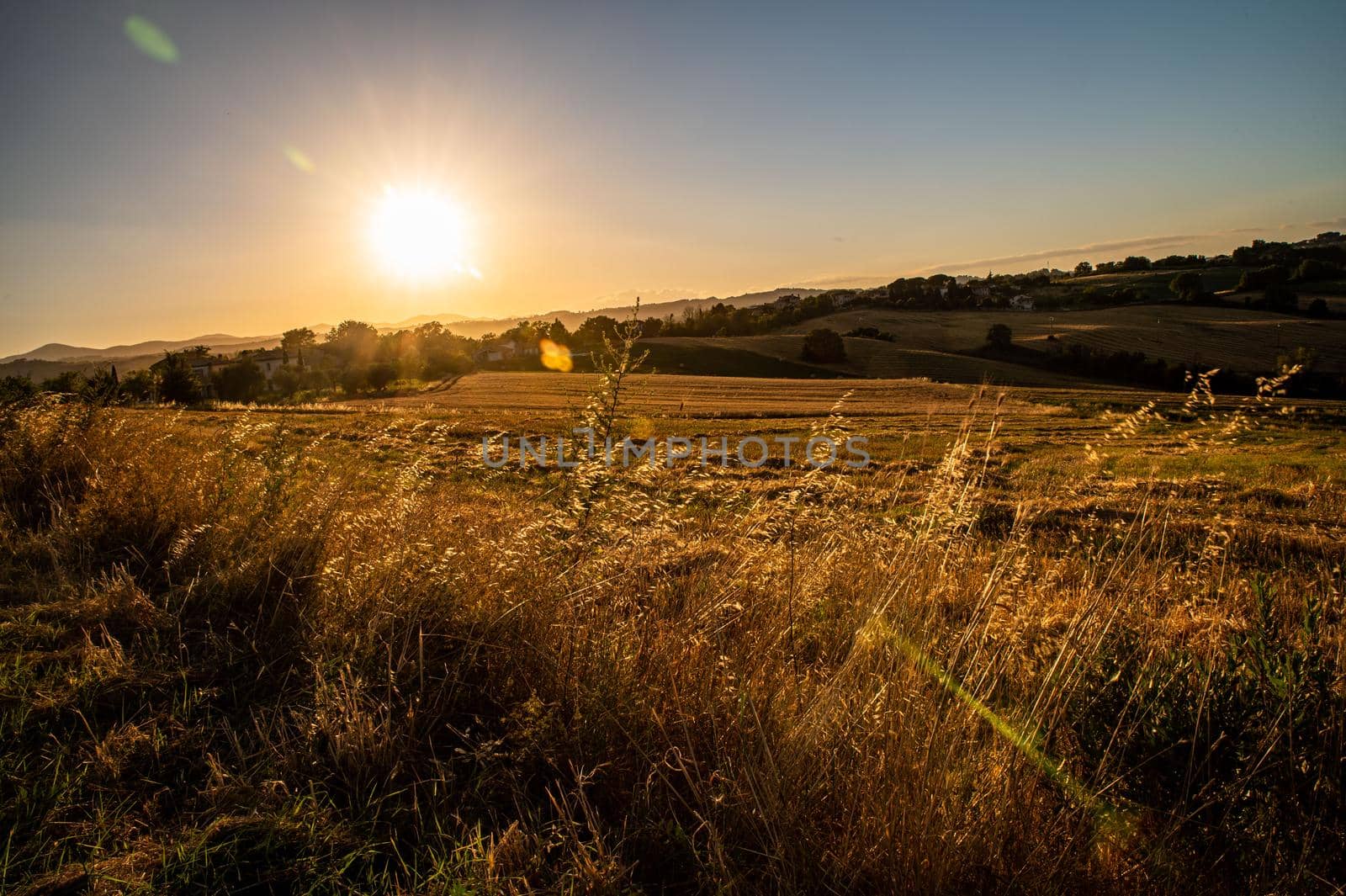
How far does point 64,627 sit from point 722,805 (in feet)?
13.0

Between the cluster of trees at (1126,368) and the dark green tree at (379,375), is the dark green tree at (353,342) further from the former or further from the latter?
the cluster of trees at (1126,368)

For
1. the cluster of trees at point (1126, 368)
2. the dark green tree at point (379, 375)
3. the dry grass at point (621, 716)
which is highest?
the dark green tree at point (379, 375)

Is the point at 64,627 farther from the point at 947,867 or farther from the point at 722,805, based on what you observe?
the point at 947,867

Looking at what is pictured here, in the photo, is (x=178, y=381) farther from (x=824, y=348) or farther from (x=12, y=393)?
(x=824, y=348)

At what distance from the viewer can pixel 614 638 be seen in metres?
3.16

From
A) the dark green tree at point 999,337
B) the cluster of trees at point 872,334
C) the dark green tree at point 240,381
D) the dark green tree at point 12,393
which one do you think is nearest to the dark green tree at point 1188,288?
the dark green tree at point 999,337

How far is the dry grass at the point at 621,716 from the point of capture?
7.34ft

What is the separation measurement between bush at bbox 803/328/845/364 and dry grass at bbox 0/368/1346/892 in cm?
7537

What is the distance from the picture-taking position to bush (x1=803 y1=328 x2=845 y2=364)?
77.9 m

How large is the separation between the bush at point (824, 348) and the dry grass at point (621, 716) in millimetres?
75375

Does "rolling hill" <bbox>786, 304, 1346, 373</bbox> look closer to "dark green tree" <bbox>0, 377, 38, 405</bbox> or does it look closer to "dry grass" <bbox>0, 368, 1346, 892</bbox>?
"dry grass" <bbox>0, 368, 1346, 892</bbox>

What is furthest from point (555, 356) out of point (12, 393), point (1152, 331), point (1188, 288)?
point (1188, 288)

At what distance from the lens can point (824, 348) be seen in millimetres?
78312

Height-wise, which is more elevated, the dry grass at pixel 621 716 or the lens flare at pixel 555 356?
the lens flare at pixel 555 356
